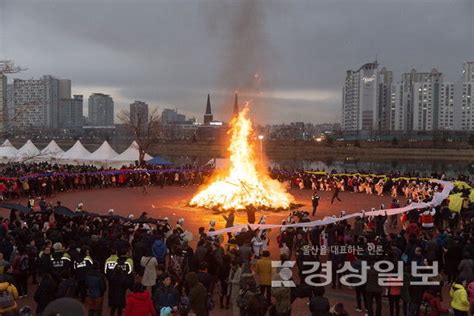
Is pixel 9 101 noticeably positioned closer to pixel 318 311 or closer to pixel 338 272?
pixel 338 272

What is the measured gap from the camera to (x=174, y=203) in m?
28.2

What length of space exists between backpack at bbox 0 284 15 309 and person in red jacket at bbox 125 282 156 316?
1899 mm

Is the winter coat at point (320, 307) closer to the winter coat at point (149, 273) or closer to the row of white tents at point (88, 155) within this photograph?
the winter coat at point (149, 273)

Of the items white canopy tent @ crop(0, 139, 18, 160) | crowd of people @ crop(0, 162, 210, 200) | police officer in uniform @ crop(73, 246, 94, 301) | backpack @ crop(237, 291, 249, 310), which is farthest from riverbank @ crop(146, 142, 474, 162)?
backpack @ crop(237, 291, 249, 310)

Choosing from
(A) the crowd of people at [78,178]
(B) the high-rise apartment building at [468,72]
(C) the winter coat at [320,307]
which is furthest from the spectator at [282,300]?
(B) the high-rise apartment building at [468,72]

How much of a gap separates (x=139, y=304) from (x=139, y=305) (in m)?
0.02

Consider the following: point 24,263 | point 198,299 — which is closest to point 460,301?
point 198,299

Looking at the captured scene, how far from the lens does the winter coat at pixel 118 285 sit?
9.88 meters

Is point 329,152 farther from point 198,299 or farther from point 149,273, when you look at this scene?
point 198,299

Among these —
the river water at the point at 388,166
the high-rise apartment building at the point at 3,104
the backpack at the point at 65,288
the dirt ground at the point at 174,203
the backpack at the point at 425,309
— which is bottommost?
the backpack at the point at 425,309

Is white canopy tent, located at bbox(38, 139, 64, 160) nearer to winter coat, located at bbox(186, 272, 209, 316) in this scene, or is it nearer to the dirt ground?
the dirt ground

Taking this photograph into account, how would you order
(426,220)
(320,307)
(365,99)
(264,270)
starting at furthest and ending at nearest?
1. (365,99)
2. (426,220)
3. (264,270)
4. (320,307)

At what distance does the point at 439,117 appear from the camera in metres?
182

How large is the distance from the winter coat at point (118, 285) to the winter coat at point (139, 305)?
161 cm
